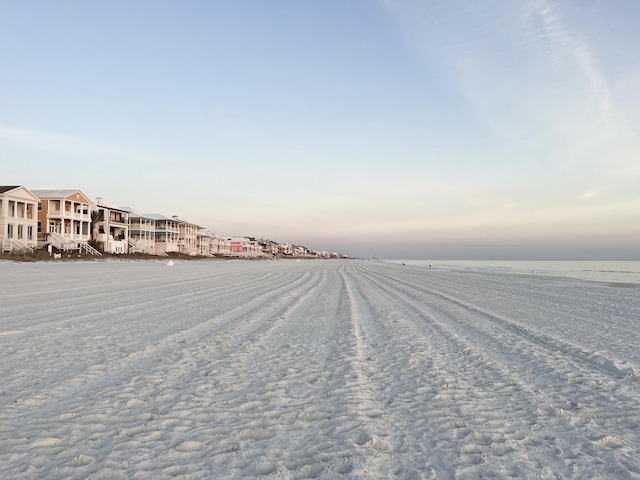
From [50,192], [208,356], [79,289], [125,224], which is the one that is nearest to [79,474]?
[208,356]

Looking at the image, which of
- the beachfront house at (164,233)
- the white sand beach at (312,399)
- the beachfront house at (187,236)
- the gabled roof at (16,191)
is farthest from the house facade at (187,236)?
the white sand beach at (312,399)

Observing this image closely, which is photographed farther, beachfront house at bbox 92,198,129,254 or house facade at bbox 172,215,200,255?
house facade at bbox 172,215,200,255

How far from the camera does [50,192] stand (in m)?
55.5

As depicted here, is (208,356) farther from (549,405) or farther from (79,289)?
(79,289)

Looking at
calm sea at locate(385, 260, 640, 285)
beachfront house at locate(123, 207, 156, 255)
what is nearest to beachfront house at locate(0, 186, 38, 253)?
beachfront house at locate(123, 207, 156, 255)

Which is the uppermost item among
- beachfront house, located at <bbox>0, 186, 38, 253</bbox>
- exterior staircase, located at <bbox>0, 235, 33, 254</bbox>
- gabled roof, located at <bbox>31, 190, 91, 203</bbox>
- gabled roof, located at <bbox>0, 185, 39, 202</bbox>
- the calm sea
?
gabled roof, located at <bbox>31, 190, 91, 203</bbox>

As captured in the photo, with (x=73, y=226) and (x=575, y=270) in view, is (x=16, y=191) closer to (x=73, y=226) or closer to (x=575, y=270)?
(x=73, y=226)

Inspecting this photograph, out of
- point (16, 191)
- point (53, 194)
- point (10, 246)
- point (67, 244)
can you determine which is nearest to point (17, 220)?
point (16, 191)

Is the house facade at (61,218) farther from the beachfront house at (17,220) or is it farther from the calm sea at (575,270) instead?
the calm sea at (575,270)

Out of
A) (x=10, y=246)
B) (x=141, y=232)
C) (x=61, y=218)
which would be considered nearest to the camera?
(x=10, y=246)

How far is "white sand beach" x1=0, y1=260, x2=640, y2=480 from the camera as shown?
3295 mm

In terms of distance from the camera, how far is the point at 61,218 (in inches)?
2109

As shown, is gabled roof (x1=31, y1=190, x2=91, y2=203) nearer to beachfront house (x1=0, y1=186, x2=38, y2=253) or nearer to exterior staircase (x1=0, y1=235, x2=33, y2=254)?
beachfront house (x1=0, y1=186, x2=38, y2=253)

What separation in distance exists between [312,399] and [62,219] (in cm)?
5866
